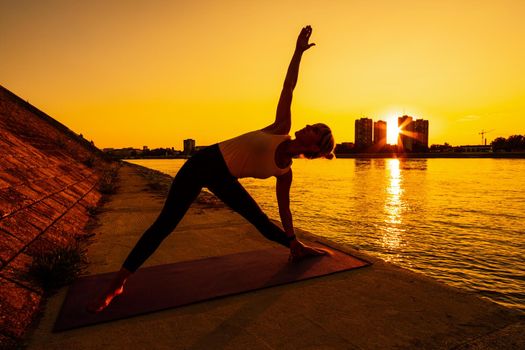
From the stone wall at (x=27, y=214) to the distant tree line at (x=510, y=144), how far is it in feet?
524

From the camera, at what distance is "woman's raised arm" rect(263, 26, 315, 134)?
3.27m

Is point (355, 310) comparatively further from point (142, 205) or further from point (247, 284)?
point (142, 205)

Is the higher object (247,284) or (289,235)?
(289,235)

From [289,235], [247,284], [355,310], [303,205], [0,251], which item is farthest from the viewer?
[303,205]

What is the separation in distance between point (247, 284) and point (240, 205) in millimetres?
755

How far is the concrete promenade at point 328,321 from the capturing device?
2299 mm

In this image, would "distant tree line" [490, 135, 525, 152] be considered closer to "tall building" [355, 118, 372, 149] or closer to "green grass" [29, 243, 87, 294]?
"tall building" [355, 118, 372, 149]

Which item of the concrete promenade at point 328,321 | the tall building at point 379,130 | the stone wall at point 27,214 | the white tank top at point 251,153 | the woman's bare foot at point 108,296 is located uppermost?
the tall building at point 379,130

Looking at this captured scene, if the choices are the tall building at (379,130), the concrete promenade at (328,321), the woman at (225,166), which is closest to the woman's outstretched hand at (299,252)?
the concrete promenade at (328,321)

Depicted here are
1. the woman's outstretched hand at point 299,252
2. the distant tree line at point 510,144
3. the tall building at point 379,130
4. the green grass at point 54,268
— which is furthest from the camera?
the tall building at point 379,130

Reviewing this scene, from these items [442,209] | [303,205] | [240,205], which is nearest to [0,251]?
[240,205]

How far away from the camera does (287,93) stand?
11.2 ft

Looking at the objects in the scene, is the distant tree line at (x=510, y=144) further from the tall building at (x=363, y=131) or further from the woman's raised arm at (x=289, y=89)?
the woman's raised arm at (x=289, y=89)

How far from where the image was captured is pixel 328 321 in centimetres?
259
